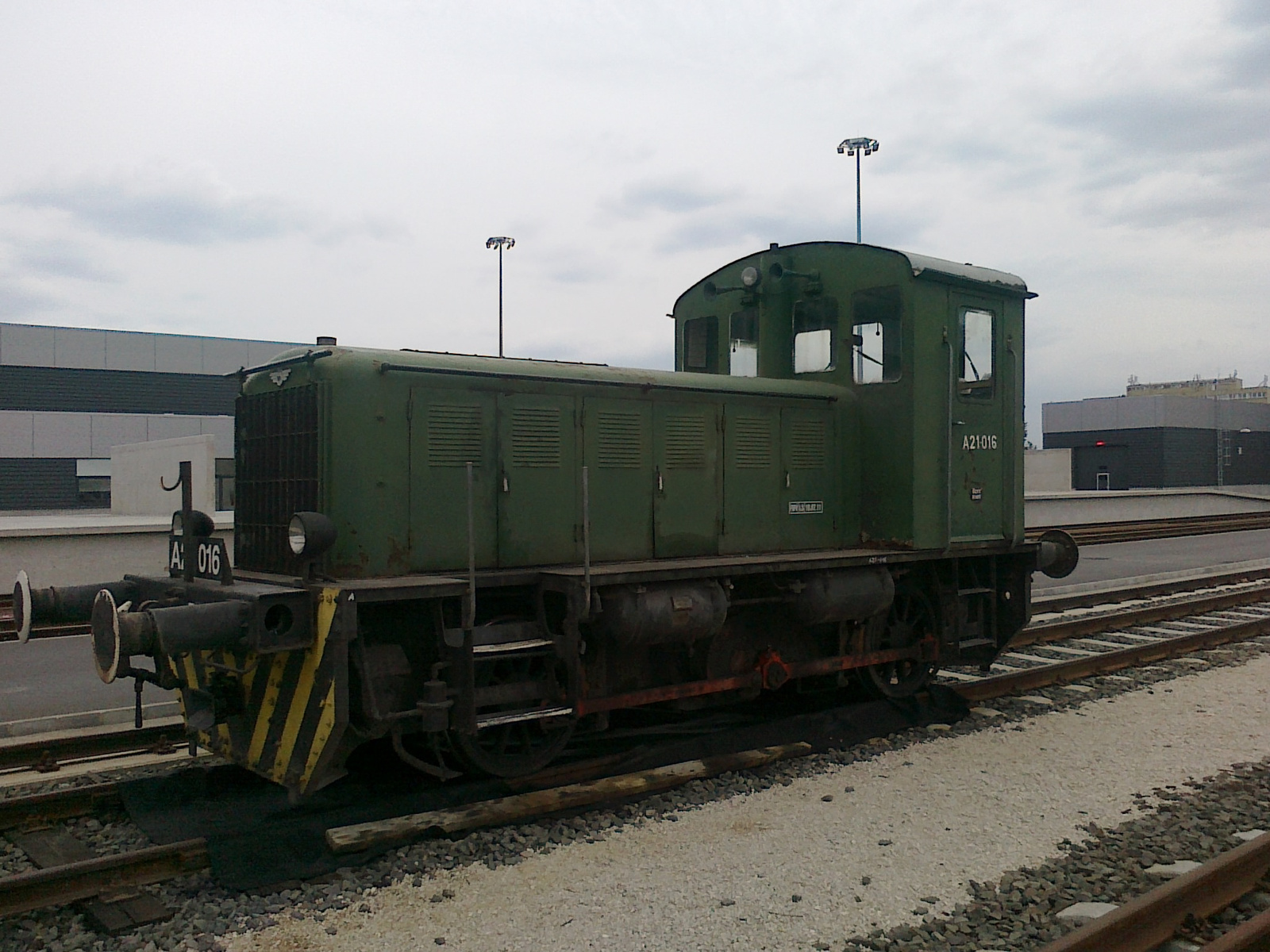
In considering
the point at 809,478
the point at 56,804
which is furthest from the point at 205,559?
the point at 809,478

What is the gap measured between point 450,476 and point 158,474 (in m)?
21.9

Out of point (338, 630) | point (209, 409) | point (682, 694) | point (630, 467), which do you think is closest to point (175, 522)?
point (338, 630)

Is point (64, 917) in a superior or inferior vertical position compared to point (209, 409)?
inferior

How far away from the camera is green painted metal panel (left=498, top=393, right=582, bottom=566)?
553 centimetres

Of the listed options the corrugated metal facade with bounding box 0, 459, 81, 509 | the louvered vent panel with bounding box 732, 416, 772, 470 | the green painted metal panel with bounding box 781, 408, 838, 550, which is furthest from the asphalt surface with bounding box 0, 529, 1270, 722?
the corrugated metal facade with bounding box 0, 459, 81, 509

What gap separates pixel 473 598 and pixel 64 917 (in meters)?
2.11

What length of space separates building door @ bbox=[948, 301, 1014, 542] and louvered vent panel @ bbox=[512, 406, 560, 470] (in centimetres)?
305

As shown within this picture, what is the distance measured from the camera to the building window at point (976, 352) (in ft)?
23.6

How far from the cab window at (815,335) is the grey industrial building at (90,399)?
98.9ft

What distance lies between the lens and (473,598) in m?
4.89

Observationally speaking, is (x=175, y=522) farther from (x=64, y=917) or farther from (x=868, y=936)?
(x=868, y=936)

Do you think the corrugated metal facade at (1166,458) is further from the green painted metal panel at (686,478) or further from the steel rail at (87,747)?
the steel rail at (87,747)

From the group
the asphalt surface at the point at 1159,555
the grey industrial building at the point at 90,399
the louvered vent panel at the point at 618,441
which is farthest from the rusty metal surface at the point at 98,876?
the grey industrial building at the point at 90,399

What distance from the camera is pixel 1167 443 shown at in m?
46.8
